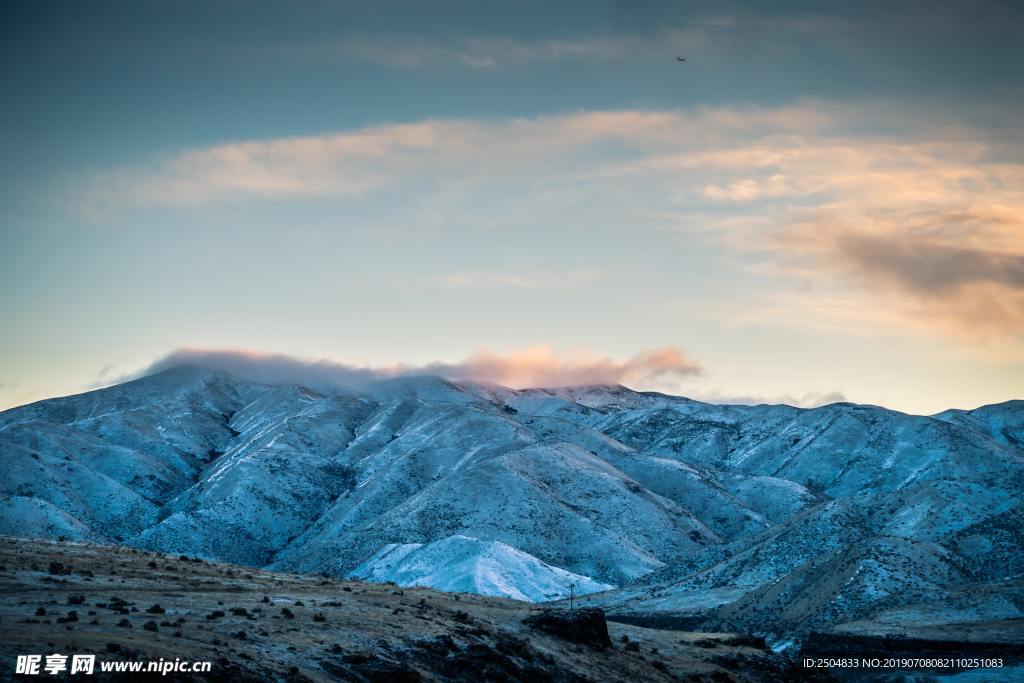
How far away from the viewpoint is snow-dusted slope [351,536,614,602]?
12875 cm

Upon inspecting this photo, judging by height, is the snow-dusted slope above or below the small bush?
below

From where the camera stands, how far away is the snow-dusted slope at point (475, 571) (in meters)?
129

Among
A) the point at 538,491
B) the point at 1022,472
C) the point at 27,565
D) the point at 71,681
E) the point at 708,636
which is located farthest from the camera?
the point at 538,491

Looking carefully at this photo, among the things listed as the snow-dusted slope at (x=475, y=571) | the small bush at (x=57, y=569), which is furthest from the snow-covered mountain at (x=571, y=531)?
the small bush at (x=57, y=569)

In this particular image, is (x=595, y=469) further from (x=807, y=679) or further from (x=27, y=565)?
(x=27, y=565)

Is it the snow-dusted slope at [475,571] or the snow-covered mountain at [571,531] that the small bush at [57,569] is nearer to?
the snow-covered mountain at [571,531]

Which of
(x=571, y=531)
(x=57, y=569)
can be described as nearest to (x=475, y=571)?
(x=571, y=531)

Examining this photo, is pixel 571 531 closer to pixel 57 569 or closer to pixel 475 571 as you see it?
pixel 475 571

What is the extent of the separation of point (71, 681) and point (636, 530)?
146167 mm

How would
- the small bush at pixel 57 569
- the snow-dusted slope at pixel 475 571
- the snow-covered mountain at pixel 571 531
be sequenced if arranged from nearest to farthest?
1. the small bush at pixel 57 569
2. the snow-covered mountain at pixel 571 531
3. the snow-dusted slope at pixel 475 571

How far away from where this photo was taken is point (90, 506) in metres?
183

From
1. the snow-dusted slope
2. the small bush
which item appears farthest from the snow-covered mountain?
the small bush

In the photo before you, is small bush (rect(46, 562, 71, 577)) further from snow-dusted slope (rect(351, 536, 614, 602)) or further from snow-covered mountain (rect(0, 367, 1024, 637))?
snow-dusted slope (rect(351, 536, 614, 602))

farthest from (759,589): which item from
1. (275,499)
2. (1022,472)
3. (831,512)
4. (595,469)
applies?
(275,499)
